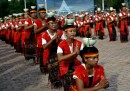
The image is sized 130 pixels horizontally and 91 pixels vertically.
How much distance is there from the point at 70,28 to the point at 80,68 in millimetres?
1264

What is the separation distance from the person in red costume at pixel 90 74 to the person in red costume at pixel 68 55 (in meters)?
0.98

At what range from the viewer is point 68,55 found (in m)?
5.98

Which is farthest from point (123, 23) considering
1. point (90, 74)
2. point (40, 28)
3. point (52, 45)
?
point (90, 74)


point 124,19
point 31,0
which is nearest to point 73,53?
point 124,19

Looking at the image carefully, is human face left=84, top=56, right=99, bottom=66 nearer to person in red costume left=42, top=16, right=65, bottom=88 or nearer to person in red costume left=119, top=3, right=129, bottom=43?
person in red costume left=42, top=16, right=65, bottom=88

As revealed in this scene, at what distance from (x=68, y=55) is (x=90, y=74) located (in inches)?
42.5

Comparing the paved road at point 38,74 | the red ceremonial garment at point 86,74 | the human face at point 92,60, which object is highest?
the human face at point 92,60

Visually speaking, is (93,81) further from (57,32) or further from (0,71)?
(0,71)

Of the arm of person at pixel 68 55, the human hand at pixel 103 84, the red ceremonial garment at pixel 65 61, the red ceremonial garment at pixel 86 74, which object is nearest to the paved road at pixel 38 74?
the red ceremonial garment at pixel 65 61

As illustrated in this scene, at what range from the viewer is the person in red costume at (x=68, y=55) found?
6.05 m

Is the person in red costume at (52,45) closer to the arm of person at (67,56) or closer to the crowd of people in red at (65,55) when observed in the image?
the crowd of people in red at (65,55)

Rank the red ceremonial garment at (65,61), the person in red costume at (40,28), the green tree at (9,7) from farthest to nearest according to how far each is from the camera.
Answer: the green tree at (9,7) < the person in red costume at (40,28) < the red ceremonial garment at (65,61)

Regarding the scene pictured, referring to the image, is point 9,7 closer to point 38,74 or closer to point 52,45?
point 38,74

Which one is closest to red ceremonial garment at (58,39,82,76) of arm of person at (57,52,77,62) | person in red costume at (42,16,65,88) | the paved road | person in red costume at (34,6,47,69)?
arm of person at (57,52,77,62)
